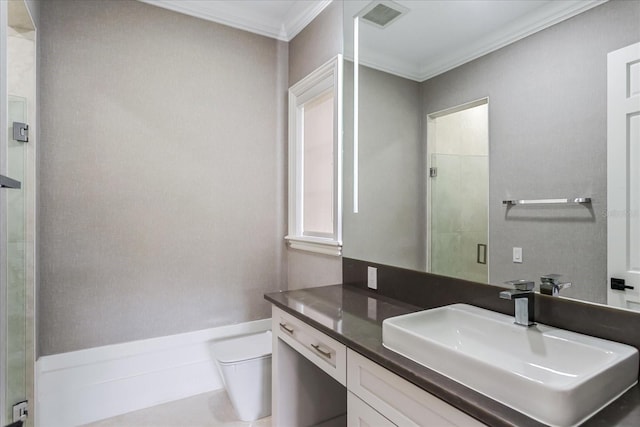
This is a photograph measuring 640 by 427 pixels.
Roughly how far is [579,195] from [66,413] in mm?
2762

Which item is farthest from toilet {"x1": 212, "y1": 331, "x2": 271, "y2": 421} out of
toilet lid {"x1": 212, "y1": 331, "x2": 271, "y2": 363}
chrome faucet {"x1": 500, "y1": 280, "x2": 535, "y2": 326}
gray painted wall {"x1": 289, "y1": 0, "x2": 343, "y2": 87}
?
gray painted wall {"x1": 289, "y1": 0, "x2": 343, "y2": 87}

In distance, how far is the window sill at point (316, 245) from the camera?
215cm

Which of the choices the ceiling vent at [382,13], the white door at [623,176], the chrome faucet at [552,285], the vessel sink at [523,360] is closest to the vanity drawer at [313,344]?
the vessel sink at [523,360]

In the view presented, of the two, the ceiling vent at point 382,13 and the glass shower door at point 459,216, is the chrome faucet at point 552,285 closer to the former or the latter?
the glass shower door at point 459,216

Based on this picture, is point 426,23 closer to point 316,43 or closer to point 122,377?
point 316,43

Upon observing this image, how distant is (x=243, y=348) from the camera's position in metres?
2.26

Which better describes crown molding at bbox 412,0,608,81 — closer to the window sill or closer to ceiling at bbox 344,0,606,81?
ceiling at bbox 344,0,606,81

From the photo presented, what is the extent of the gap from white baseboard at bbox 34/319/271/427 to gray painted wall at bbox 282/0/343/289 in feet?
2.23

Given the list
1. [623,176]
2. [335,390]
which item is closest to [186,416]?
[335,390]

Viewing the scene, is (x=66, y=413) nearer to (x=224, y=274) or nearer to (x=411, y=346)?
(x=224, y=274)

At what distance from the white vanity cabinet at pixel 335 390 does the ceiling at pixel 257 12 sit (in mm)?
2054

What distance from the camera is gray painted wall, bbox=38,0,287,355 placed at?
6.60ft

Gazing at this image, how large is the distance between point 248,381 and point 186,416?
471mm

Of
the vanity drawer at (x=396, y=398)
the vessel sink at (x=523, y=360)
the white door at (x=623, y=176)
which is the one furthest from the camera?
the white door at (x=623, y=176)
